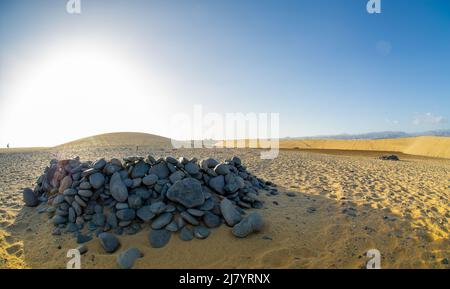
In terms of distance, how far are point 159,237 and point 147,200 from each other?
1.16 metres

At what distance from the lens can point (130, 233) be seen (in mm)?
5223

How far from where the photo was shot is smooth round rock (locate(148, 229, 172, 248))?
16.0 feet

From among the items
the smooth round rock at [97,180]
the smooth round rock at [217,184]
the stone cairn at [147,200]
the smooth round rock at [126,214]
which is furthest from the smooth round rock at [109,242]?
the smooth round rock at [217,184]

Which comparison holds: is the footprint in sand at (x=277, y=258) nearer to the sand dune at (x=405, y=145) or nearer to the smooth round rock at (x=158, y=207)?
the smooth round rock at (x=158, y=207)

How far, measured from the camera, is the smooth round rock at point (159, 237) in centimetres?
487

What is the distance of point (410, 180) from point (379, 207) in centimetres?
558

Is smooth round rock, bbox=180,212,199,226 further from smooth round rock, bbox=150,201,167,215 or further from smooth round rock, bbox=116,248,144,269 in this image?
smooth round rock, bbox=116,248,144,269

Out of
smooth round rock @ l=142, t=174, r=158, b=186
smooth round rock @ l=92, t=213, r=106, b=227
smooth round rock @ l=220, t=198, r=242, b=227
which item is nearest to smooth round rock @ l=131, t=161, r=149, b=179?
smooth round rock @ l=142, t=174, r=158, b=186

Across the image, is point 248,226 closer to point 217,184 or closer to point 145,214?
point 217,184

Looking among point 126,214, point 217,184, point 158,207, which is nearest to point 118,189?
point 126,214

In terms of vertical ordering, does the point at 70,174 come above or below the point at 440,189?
above

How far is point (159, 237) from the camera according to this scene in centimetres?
498

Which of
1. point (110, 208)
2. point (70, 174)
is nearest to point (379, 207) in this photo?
point (110, 208)
